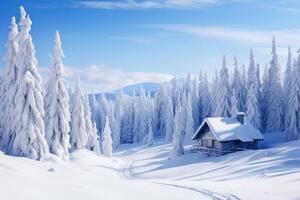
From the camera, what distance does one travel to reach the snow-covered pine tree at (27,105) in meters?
39.2

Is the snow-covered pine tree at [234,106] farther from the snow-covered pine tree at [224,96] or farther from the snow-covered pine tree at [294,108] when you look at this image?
the snow-covered pine tree at [294,108]

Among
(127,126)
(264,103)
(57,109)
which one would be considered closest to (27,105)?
(57,109)

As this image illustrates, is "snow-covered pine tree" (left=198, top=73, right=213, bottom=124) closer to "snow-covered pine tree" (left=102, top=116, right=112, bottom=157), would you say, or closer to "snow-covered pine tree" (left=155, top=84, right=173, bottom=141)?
"snow-covered pine tree" (left=155, top=84, right=173, bottom=141)

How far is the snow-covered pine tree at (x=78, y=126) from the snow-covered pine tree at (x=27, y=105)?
924 inches

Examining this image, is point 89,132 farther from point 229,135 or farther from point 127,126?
point 127,126

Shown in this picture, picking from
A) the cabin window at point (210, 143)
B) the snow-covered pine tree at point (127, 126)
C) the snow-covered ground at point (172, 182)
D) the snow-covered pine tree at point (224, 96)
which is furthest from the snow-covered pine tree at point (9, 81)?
the snow-covered pine tree at point (127, 126)

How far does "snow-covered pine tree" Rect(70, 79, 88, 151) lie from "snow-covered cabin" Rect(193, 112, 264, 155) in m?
19.9

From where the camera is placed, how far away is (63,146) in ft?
162

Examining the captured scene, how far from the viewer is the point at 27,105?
39.8 m

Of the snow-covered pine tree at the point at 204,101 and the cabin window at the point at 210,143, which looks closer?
the cabin window at the point at 210,143

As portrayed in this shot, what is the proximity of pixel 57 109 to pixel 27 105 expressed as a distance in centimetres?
980

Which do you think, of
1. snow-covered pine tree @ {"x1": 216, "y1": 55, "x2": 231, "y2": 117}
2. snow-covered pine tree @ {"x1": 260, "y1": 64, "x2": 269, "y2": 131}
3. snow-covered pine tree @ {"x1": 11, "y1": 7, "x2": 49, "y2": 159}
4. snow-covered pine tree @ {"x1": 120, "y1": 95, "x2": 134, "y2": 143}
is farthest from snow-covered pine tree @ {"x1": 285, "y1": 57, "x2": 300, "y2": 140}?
snow-covered pine tree @ {"x1": 120, "y1": 95, "x2": 134, "y2": 143}

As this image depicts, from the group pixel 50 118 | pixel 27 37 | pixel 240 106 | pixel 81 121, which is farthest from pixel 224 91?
pixel 27 37

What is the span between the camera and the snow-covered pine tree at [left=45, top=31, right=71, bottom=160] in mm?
48750
